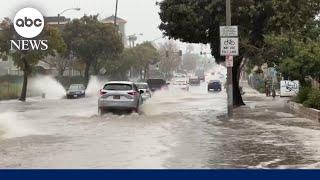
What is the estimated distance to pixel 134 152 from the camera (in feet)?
44.2

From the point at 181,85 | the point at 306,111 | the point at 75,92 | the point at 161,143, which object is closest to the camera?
the point at 161,143

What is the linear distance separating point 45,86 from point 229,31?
4712 centimetres

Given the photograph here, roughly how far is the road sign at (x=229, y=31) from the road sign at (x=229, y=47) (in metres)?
0.17

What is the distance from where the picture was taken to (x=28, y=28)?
171ft

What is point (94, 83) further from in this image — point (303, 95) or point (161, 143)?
point (161, 143)

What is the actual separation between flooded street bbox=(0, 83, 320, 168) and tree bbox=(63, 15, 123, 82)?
49590mm

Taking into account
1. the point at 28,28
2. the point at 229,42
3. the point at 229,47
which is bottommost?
the point at 229,47

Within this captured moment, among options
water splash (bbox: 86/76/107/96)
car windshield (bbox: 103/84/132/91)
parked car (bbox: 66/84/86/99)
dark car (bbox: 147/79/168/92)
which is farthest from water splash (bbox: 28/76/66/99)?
car windshield (bbox: 103/84/132/91)

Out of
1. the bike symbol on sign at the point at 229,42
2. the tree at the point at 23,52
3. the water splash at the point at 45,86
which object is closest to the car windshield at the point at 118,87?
the bike symbol on sign at the point at 229,42

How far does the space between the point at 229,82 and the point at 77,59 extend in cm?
5543

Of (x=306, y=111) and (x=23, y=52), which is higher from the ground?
(x=23, y=52)

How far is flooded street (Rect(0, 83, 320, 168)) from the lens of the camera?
11.8m

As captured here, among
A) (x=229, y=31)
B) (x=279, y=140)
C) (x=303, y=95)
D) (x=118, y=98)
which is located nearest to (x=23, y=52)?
(x=118, y=98)

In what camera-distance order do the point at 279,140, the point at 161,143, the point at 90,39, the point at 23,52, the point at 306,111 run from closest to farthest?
1. the point at 161,143
2. the point at 279,140
3. the point at 306,111
4. the point at 23,52
5. the point at 90,39
